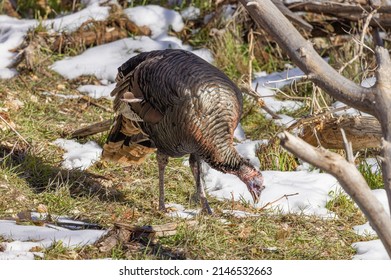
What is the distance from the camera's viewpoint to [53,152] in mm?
6129

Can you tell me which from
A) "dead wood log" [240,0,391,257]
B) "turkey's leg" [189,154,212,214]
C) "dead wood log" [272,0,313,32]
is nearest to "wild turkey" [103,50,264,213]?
"turkey's leg" [189,154,212,214]

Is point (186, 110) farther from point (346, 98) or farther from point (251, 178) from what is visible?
point (346, 98)

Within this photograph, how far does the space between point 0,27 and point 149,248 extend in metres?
4.39

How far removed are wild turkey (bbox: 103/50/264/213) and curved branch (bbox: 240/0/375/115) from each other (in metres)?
1.13

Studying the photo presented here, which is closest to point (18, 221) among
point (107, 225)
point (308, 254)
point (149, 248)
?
point (107, 225)

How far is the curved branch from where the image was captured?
3.64m

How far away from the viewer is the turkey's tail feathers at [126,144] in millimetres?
5676

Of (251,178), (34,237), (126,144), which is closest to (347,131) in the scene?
(251,178)

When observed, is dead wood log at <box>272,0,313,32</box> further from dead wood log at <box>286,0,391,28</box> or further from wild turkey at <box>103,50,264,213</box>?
wild turkey at <box>103,50,264,213</box>

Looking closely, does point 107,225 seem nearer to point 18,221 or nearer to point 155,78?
point 18,221

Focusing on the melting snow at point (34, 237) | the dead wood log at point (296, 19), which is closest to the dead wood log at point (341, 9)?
the dead wood log at point (296, 19)

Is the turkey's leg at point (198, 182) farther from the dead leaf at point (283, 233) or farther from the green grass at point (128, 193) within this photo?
the dead leaf at point (283, 233)

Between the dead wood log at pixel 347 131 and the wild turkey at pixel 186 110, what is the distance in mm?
937

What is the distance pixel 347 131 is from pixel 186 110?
1593mm
